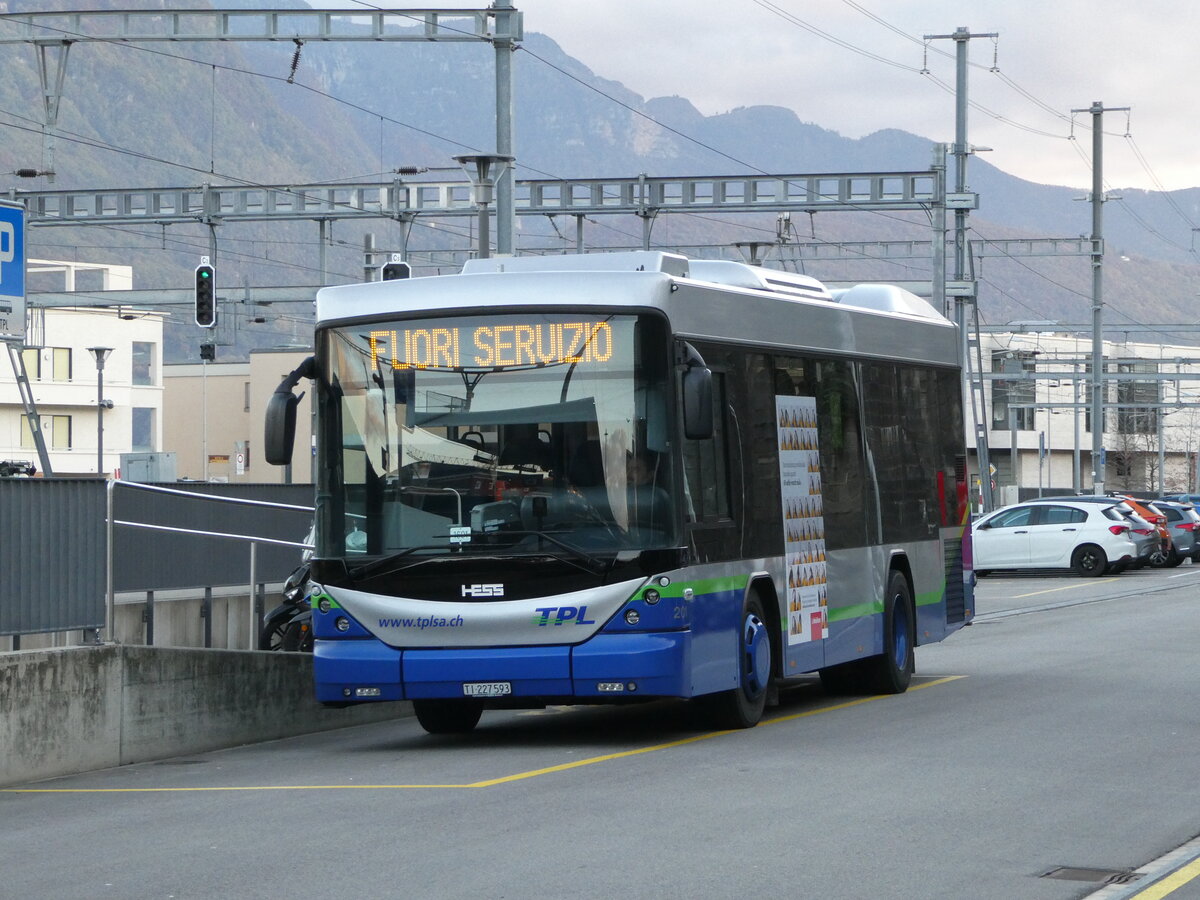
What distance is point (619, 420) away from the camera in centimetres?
1256

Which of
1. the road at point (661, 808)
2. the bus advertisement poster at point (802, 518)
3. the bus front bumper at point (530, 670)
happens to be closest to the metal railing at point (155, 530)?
the road at point (661, 808)

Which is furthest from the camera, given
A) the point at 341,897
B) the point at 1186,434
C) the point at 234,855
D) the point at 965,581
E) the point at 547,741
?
the point at 1186,434

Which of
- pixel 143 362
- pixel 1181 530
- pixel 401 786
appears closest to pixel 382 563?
pixel 401 786

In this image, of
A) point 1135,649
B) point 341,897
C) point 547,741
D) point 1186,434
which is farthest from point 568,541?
point 1186,434

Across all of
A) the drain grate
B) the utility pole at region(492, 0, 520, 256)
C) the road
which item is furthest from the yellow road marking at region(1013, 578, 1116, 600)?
the drain grate

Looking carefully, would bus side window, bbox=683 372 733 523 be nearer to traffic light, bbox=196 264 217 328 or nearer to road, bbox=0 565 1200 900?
road, bbox=0 565 1200 900

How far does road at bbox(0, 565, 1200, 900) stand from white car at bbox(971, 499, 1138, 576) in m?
25.9

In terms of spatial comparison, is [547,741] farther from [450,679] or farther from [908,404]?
[908,404]

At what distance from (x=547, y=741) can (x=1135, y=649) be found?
954cm

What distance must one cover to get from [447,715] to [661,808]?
15.2ft

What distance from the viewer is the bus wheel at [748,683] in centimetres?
1361

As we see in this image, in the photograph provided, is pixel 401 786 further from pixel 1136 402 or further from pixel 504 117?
pixel 1136 402

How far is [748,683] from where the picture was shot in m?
13.8

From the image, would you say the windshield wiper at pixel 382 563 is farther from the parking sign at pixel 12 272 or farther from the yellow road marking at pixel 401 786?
the parking sign at pixel 12 272
